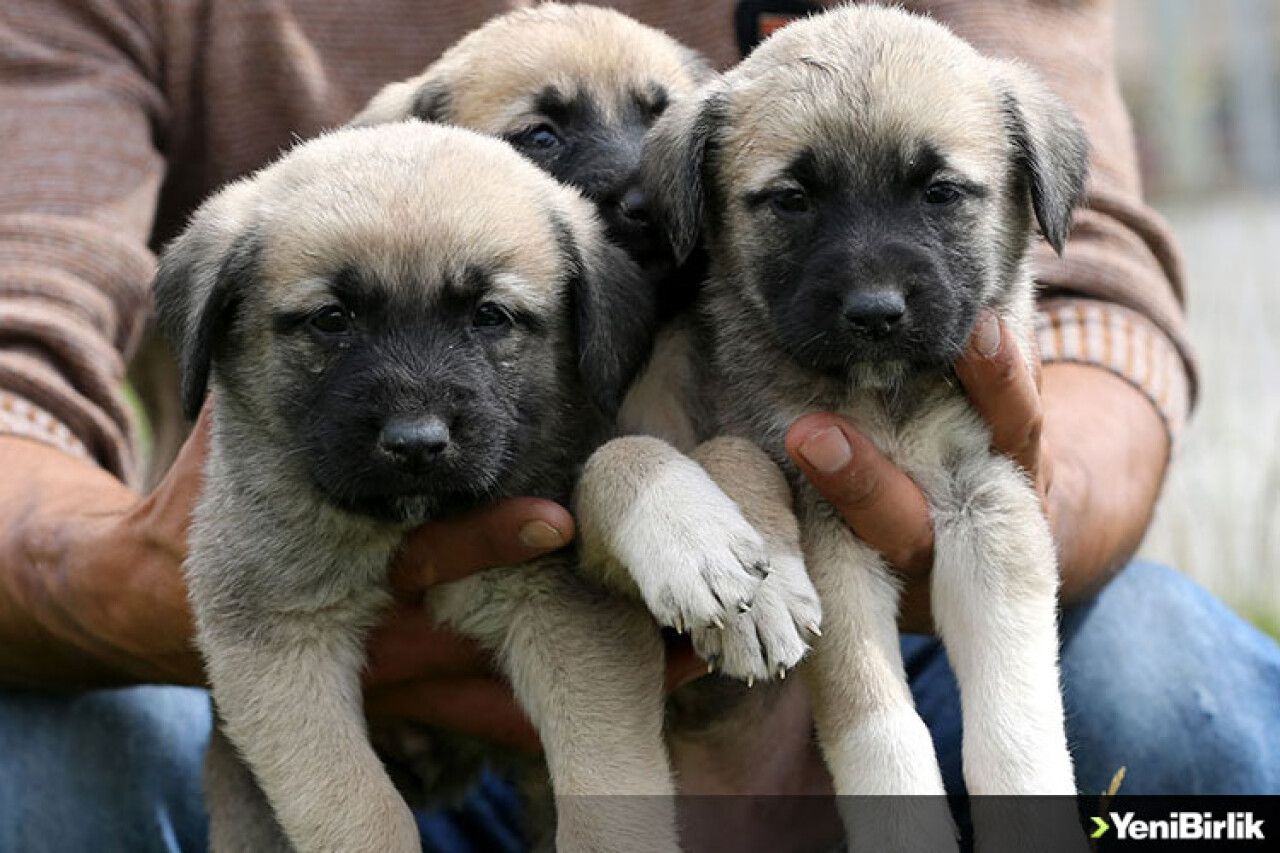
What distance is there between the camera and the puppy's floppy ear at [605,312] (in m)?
2.83

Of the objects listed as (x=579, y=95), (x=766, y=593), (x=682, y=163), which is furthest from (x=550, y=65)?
→ (x=766, y=593)

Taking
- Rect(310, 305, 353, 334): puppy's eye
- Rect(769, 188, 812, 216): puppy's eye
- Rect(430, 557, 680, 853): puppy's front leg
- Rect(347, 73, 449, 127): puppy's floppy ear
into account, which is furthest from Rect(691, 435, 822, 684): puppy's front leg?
Rect(347, 73, 449, 127): puppy's floppy ear

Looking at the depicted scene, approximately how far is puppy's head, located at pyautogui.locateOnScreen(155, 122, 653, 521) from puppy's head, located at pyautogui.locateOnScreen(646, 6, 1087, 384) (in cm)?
23

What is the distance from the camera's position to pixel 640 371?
3.00 m

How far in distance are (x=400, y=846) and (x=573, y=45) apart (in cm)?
154

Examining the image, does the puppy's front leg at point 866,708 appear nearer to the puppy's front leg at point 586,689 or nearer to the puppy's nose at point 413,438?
the puppy's front leg at point 586,689

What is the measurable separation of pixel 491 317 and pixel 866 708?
88cm

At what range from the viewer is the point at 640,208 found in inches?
118

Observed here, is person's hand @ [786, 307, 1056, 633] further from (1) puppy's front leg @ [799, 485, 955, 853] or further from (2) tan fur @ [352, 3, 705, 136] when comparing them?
(2) tan fur @ [352, 3, 705, 136]

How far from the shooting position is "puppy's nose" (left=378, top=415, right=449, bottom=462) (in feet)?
8.32

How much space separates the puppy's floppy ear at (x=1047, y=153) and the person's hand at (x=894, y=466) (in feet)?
0.75

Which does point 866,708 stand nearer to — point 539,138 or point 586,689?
point 586,689

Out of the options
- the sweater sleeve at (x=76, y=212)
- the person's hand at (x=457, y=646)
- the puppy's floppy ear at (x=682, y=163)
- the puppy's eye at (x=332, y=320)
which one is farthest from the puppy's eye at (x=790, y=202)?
the sweater sleeve at (x=76, y=212)

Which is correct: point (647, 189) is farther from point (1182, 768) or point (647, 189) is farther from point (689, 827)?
point (1182, 768)
